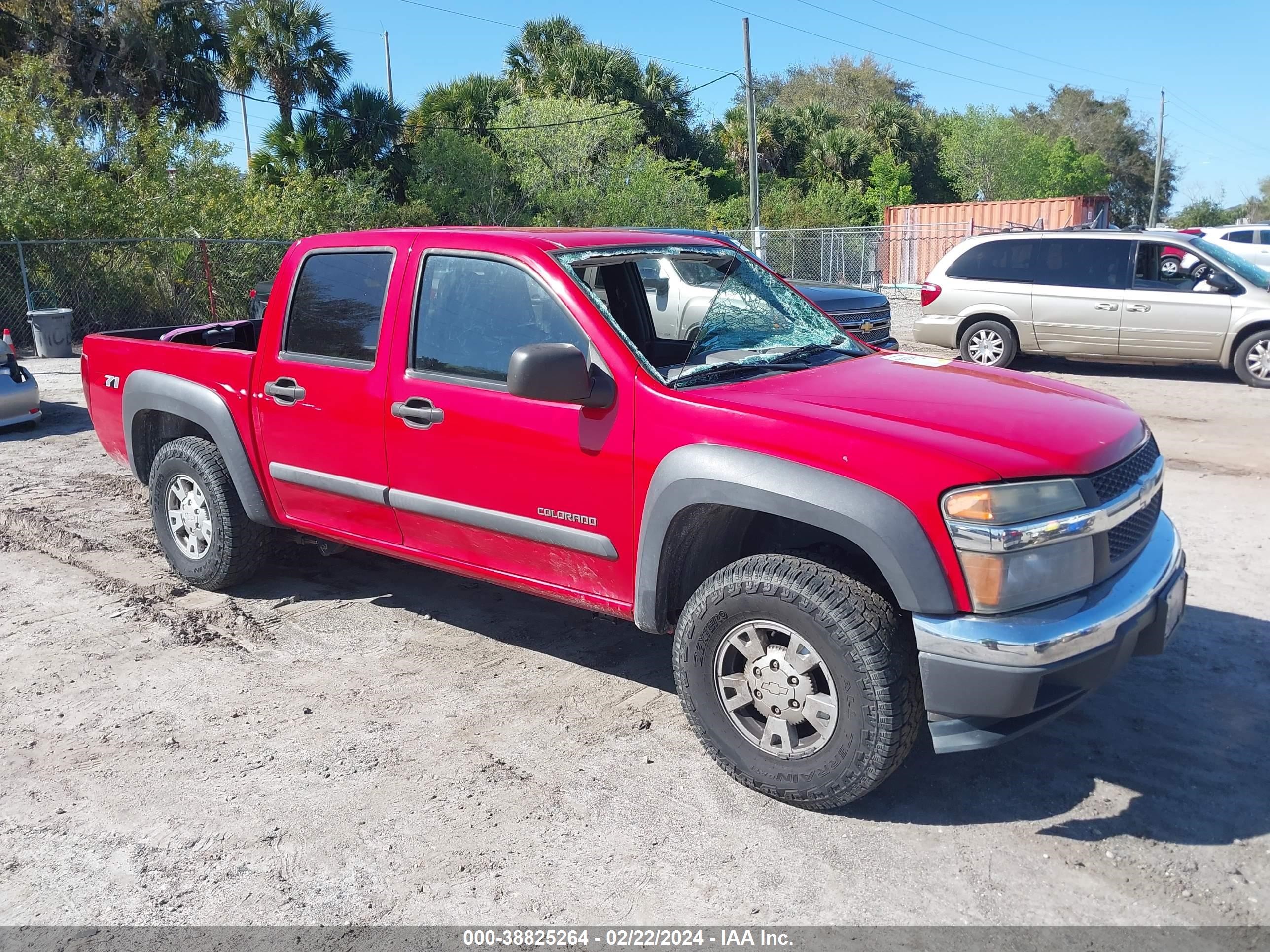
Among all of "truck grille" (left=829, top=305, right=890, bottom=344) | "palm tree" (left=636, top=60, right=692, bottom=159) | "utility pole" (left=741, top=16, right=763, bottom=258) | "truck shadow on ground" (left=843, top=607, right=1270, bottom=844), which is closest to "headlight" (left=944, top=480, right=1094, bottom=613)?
"truck shadow on ground" (left=843, top=607, right=1270, bottom=844)

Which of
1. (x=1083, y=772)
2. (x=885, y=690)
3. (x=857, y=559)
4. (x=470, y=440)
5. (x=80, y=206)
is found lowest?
(x=1083, y=772)

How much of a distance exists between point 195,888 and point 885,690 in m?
2.12

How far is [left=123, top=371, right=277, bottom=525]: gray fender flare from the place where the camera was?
5.05 metres

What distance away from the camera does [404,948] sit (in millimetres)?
2816

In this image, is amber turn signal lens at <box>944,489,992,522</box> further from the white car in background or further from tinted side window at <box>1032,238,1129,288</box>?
the white car in background

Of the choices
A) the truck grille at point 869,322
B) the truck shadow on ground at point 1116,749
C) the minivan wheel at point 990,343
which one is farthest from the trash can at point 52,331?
the truck shadow on ground at point 1116,749

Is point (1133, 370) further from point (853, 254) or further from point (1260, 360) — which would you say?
point (853, 254)

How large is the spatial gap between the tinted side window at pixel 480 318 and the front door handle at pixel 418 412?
5.8 inches

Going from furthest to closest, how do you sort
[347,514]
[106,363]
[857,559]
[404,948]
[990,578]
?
[106,363] → [347,514] → [857,559] → [990,578] → [404,948]

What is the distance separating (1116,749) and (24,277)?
1765 cm

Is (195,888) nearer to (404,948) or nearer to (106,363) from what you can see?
(404,948)

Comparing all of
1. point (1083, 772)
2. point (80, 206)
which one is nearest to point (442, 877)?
point (1083, 772)

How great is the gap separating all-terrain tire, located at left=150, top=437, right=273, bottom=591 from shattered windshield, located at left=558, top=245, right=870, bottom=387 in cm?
220

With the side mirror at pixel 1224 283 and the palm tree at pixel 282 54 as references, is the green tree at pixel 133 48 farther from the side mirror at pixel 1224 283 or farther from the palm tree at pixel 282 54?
the side mirror at pixel 1224 283
